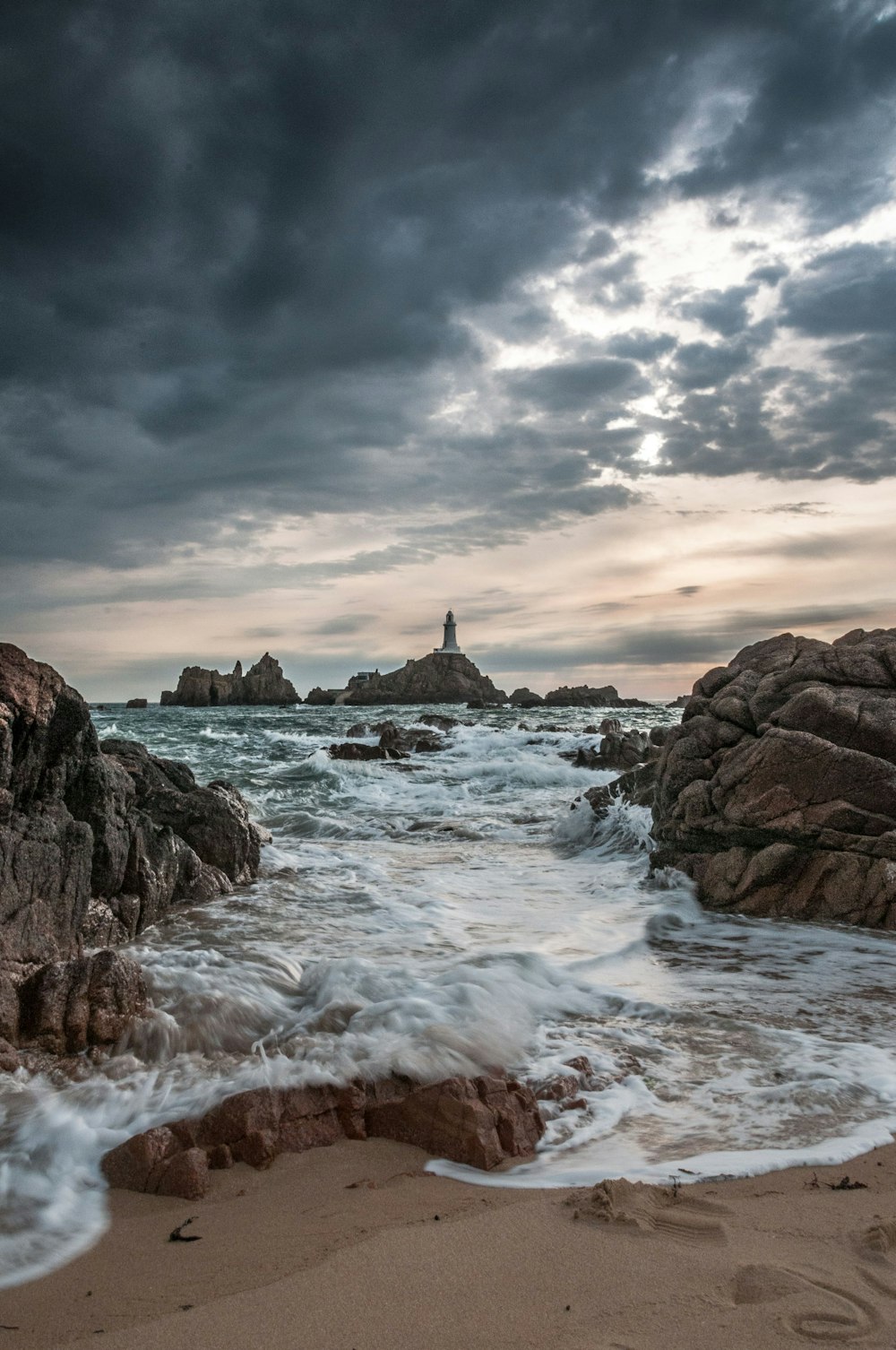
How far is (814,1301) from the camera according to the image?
2.47 meters

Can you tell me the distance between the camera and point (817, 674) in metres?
10.1

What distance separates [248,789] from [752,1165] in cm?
1656

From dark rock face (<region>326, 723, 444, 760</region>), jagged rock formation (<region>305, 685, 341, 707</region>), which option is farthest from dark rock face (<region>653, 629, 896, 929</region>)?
jagged rock formation (<region>305, 685, 341, 707</region>)

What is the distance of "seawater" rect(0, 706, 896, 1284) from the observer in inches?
145

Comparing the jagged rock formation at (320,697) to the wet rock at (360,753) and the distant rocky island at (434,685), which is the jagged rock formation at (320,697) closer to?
the distant rocky island at (434,685)

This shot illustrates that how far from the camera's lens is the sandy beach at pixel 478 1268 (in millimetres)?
2396

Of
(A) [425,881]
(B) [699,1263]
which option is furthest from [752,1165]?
(A) [425,881]

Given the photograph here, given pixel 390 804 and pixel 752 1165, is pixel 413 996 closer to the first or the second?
pixel 752 1165

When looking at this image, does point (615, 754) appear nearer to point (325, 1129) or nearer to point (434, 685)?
point (325, 1129)

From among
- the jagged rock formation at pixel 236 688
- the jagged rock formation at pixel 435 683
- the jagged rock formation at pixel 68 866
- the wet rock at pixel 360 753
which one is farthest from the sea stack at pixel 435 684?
the jagged rock formation at pixel 68 866

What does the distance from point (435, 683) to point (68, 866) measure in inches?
3496

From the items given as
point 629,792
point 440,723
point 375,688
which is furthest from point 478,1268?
point 375,688

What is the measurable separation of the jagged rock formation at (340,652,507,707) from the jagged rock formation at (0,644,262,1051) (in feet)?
270

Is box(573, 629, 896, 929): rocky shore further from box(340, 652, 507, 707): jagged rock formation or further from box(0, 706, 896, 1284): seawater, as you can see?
box(340, 652, 507, 707): jagged rock formation
